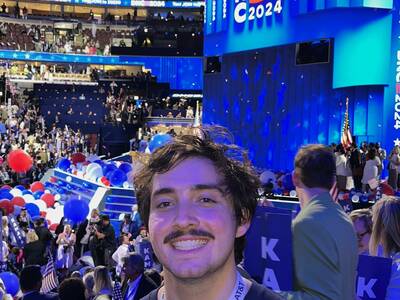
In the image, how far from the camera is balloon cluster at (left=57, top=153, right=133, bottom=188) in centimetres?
1554

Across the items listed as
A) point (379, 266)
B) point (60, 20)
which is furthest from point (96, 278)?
point (60, 20)

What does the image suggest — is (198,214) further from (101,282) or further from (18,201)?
(18,201)

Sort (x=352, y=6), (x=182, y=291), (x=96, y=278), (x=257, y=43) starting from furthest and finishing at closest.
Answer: (x=257, y=43)
(x=352, y=6)
(x=96, y=278)
(x=182, y=291)

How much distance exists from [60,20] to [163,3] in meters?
7.60

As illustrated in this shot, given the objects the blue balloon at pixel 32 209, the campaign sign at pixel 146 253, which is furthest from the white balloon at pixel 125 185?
the campaign sign at pixel 146 253

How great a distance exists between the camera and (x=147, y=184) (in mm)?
1535

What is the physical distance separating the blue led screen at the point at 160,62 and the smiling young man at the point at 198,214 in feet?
118

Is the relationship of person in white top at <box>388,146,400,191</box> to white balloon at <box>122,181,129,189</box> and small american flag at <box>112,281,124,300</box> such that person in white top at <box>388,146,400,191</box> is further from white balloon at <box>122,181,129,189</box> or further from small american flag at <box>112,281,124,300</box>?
small american flag at <box>112,281,124,300</box>

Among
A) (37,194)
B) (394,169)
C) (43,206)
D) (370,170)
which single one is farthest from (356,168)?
(37,194)

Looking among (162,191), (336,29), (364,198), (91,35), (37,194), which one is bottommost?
(37,194)

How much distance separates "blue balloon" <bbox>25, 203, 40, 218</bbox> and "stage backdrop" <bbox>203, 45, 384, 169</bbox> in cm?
734

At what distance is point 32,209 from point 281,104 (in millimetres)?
8665

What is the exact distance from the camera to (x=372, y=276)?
8.80 ft

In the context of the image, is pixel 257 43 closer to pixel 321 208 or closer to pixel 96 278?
pixel 96 278
